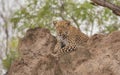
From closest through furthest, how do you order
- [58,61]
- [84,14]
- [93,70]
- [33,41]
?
[93,70]
[58,61]
[33,41]
[84,14]

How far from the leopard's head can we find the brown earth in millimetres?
374

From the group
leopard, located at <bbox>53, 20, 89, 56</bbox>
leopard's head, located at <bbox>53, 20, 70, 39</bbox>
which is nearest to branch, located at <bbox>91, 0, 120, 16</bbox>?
leopard, located at <bbox>53, 20, 89, 56</bbox>

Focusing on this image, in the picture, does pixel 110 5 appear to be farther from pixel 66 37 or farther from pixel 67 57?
pixel 67 57

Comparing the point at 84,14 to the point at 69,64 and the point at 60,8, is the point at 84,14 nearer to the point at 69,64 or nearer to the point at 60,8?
the point at 60,8

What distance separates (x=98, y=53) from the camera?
7645mm

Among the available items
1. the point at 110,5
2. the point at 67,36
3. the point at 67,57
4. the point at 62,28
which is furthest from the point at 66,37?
the point at 67,57

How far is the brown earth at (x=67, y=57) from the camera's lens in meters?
7.48

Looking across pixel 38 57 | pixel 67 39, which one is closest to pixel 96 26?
pixel 67 39

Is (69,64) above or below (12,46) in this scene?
above

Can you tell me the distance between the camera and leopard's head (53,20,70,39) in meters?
9.38

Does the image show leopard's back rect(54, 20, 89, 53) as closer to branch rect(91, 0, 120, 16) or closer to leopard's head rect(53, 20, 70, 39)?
leopard's head rect(53, 20, 70, 39)

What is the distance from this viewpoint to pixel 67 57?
7.92 meters

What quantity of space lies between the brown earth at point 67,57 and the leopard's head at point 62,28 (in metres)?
0.37

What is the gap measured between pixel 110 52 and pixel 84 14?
30.0 ft
